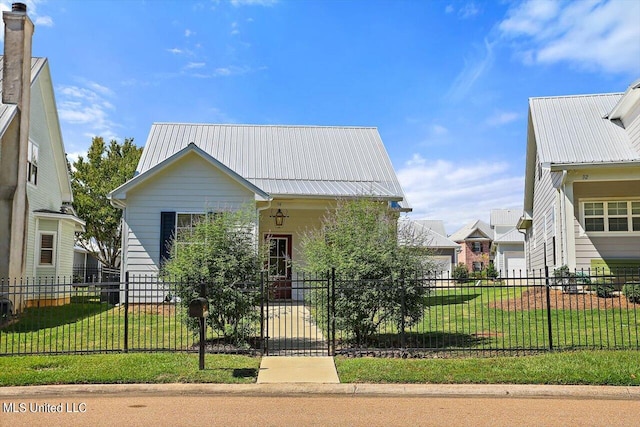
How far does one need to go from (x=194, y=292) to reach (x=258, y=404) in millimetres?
3409

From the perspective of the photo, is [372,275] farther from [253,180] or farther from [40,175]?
[40,175]

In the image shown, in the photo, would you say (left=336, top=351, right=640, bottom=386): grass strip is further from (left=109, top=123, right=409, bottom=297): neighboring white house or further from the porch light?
the porch light

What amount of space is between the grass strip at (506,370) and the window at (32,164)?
1433cm

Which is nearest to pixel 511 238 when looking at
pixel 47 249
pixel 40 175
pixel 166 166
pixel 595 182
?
pixel 595 182

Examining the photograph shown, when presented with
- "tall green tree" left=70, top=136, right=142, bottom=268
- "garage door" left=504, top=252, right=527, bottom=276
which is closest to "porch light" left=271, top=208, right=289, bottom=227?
"tall green tree" left=70, top=136, right=142, bottom=268

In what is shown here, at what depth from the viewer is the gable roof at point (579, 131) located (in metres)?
17.5

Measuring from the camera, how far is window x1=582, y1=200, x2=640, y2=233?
17.3 meters

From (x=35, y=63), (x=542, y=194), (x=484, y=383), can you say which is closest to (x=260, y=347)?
(x=484, y=383)

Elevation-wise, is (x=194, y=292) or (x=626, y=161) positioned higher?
(x=626, y=161)

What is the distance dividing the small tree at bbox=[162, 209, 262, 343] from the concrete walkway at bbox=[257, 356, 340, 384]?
1.08 metres

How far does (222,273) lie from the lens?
9.93 m

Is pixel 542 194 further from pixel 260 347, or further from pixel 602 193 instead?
pixel 260 347

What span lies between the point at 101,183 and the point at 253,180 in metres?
17.9

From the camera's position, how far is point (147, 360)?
8812mm
